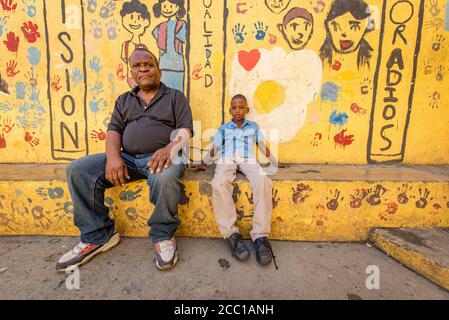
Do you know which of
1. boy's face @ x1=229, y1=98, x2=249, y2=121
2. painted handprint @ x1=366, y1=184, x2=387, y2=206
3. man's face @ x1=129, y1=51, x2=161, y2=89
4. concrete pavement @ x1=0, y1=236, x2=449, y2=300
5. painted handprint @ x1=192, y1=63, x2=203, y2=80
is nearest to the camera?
concrete pavement @ x1=0, y1=236, x2=449, y2=300

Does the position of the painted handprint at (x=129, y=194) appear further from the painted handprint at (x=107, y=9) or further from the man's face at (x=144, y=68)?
the painted handprint at (x=107, y=9)

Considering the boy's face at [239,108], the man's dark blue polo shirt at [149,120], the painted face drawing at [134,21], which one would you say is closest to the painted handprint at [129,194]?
the man's dark blue polo shirt at [149,120]

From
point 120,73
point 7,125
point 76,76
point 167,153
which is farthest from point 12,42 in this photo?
point 167,153

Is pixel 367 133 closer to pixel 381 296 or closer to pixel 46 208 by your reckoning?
pixel 381 296

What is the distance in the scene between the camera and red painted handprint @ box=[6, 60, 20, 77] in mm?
2852

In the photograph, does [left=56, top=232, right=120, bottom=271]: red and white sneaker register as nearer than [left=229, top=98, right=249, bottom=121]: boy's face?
Yes

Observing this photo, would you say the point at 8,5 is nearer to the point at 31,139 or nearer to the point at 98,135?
the point at 31,139

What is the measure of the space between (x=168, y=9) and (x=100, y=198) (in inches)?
83.7

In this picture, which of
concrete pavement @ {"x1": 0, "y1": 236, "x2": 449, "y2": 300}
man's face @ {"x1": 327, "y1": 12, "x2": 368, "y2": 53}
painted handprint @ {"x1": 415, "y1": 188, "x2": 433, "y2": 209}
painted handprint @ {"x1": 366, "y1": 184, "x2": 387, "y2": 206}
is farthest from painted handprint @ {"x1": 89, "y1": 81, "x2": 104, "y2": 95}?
painted handprint @ {"x1": 415, "y1": 188, "x2": 433, "y2": 209}

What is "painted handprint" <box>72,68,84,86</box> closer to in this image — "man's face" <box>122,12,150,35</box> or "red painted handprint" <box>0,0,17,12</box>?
"man's face" <box>122,12,150,35</box>

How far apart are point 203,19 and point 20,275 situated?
2.85m

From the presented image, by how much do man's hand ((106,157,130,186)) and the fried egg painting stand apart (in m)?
1.51

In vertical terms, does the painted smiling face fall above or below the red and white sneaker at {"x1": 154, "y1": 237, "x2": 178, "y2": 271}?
above
